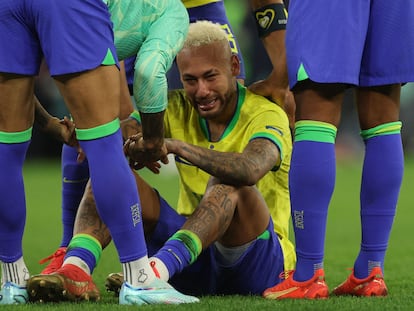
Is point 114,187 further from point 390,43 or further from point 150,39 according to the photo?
point 390,43

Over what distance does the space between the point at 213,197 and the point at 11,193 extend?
71 centimetres

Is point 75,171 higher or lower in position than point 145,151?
lower

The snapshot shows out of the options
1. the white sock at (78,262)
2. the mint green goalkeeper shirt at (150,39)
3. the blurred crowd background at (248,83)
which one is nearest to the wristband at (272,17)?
the mint green goalkeeper shirt at (150,39)

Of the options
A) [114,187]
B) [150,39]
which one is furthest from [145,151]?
[150,39]

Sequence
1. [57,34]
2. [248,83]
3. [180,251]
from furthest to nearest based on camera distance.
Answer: [248,83] → [180,251] → [57,34]

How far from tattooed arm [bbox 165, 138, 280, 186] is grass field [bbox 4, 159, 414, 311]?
1.42 feet

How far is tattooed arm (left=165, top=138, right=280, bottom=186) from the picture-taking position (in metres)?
3.57

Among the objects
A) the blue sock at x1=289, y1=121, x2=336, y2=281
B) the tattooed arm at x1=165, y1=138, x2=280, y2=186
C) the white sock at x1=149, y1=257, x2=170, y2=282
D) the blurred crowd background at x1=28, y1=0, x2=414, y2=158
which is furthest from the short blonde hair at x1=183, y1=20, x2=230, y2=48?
the blurred crowd background at x1=28, y1=0, x2=414, y2=158

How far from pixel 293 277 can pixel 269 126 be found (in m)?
0.63

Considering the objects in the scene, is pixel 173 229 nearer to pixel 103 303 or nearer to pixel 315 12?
pixel 103 303

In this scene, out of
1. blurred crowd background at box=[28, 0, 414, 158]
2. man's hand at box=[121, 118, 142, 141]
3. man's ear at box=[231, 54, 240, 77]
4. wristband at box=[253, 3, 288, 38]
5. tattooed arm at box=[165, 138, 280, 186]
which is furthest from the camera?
blurred crowd background at box=[28, 0, 414, 158]

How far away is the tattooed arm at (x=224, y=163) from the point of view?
11.7ft

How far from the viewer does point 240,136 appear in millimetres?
3967

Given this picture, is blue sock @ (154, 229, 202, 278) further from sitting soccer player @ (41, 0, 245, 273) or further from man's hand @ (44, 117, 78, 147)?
sitting soccer player @ (41, 0, 245, 273)
